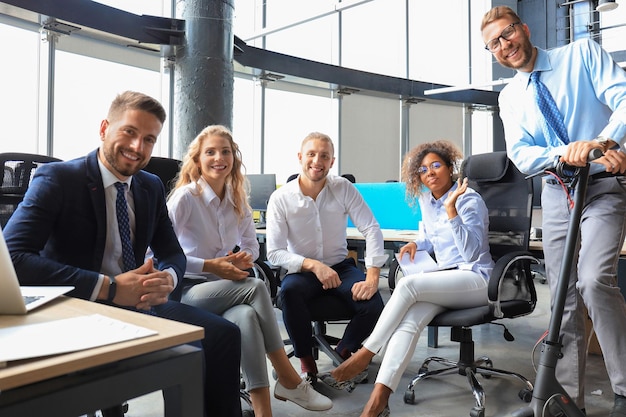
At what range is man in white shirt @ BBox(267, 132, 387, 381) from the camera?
256 centimetres

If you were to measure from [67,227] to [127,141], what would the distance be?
340 millimetres

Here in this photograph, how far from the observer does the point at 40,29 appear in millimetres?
6262

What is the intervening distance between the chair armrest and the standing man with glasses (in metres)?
0.19

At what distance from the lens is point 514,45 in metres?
2.19

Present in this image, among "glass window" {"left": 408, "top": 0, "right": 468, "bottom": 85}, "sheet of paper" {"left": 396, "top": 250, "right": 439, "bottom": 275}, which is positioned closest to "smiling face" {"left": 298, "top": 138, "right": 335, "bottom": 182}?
"sheet of paper" {"left": 396, "top": 250, "right": 439, "bottom": 275}

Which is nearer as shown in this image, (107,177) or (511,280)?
(107,177)

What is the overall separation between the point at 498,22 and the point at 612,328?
1341 mm

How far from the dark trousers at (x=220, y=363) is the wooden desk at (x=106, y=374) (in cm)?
78

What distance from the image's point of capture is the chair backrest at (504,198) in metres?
2.78

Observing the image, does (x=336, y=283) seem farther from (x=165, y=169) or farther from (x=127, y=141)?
(x=127, y=141)

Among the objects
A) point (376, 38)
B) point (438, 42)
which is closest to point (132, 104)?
point (376, 38)

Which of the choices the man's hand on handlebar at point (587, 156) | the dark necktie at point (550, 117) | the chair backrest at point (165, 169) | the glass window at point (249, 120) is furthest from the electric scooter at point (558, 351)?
the glass window at point (249, 120)

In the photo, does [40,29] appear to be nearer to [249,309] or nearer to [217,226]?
[217,226]

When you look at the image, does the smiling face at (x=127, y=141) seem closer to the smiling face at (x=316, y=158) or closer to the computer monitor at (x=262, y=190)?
the smiling face at (x=316, y=158)
